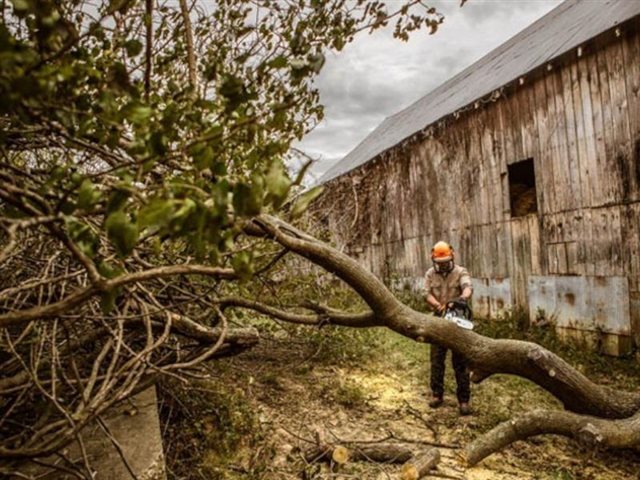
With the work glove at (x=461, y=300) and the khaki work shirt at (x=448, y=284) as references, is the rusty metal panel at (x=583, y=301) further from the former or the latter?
the work glove at (x=461, y=300)

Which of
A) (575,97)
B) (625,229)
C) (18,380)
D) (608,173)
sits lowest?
(18,380)

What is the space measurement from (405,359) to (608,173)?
13.6 feet

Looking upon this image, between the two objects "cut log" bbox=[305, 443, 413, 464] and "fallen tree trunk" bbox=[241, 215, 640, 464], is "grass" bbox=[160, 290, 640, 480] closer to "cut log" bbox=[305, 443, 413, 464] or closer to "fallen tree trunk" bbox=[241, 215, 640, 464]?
"cut log" bbox=[305, 443, 413, 464]

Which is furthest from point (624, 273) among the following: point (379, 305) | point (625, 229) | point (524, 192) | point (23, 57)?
point (23, 57)

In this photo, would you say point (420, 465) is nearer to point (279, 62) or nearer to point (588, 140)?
point (279, 62)

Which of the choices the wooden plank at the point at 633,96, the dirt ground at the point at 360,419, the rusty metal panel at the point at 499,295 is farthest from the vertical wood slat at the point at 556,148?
the dirt ground at the point at 360,419

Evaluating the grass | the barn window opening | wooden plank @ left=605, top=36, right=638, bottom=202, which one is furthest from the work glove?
the barn window opening

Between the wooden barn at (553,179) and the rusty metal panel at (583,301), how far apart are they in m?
0.02

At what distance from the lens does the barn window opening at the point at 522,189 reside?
28.3ft

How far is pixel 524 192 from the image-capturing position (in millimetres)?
8719

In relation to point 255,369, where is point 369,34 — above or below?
above

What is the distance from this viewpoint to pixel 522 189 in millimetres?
8750

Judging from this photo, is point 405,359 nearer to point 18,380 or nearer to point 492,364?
point 492,364

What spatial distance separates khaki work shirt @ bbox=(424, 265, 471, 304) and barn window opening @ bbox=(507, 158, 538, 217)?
3.70 meters
